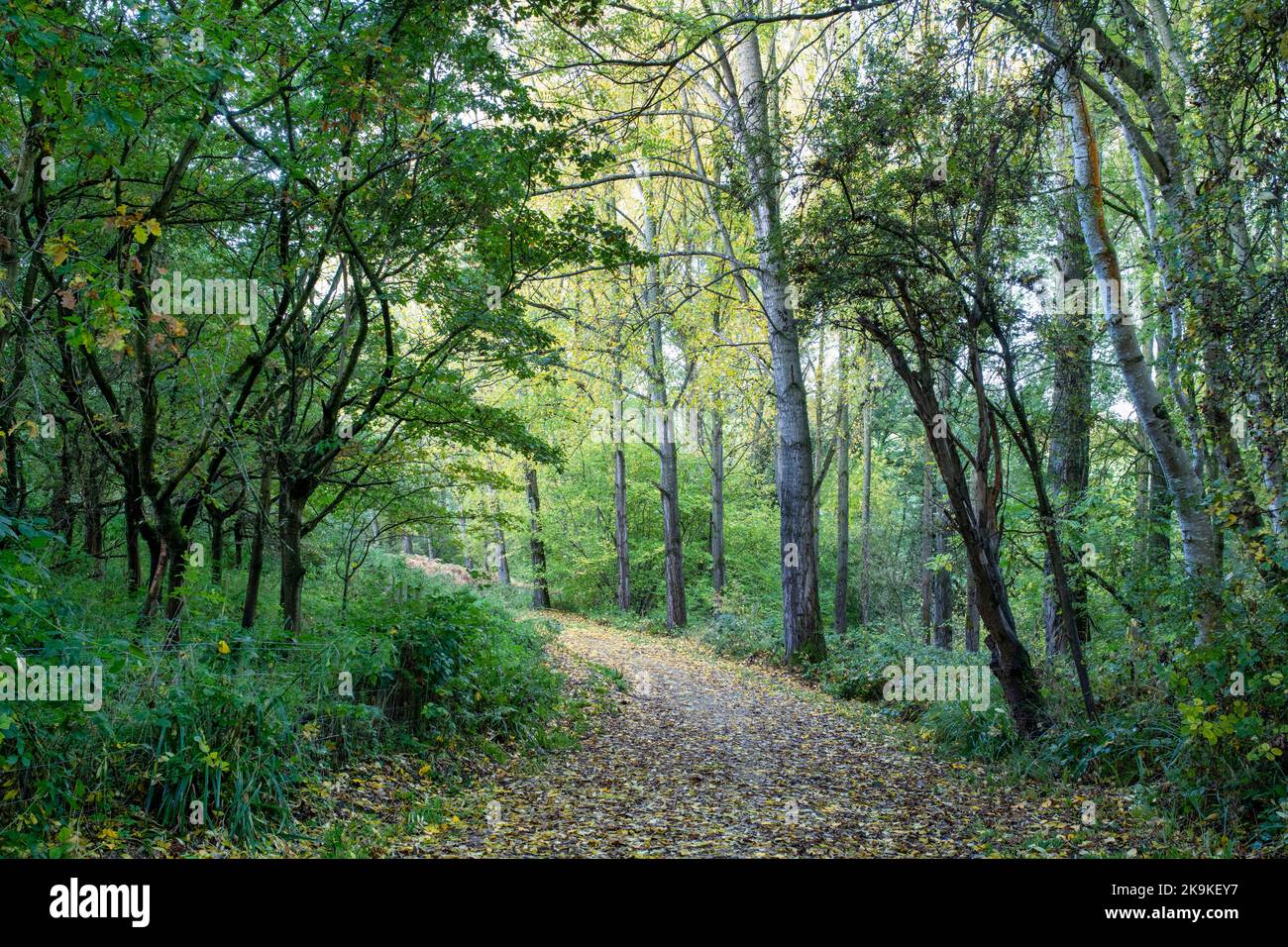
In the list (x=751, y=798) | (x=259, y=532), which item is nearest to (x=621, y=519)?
(x=259, y=532)

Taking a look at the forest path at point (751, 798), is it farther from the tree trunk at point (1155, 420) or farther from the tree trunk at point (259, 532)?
the tree trunk at point (259, 532)

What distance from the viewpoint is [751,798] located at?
641cm

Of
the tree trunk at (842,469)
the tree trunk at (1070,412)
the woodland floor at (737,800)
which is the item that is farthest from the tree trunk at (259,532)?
the tree trunk at (842,469)

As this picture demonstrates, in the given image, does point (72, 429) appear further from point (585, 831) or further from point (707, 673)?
point (707, 673)

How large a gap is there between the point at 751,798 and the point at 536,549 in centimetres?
2001

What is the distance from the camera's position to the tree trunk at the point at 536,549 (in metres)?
24.4

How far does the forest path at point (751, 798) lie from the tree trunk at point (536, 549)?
14.5 m

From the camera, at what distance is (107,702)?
4535 mm

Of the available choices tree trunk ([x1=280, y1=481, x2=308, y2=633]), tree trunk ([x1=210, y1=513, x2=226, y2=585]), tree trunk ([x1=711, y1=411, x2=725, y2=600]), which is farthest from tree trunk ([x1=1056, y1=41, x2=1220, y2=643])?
tree trunk ([x1=711, y1=411, x2=725, y2=600])

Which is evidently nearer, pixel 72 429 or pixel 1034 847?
pixel 1034 847

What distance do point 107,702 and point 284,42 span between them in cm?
466

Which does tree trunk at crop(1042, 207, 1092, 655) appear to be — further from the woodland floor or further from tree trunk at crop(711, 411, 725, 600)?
tree trunk at crop(711, 411, 725, 600)

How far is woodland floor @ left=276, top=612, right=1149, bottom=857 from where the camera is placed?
5230 millimetres
